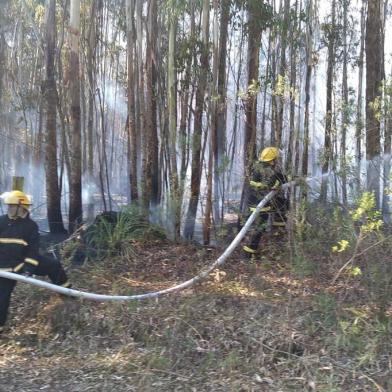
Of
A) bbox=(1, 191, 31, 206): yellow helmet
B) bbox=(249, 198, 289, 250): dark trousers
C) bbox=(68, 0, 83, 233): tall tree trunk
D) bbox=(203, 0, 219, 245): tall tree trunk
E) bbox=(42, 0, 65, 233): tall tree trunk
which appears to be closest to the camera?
bbox=(1, 191, 31, 206): yellow helmet

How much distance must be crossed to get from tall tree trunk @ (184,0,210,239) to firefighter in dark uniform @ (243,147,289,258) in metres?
3.10

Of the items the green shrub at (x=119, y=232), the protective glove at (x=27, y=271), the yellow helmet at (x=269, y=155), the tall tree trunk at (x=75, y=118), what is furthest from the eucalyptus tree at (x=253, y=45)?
the protective glove at (x=27, y=271)

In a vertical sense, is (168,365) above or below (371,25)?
below

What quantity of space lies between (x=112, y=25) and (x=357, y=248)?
19102mm

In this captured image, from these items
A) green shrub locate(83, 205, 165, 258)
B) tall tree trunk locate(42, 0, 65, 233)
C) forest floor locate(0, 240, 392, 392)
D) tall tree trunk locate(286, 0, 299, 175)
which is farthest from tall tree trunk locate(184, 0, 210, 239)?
forest floor locate(0, 240, 392, 392)

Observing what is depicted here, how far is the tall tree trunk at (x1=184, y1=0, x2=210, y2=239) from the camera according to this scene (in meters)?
10.8

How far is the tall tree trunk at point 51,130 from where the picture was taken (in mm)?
12812

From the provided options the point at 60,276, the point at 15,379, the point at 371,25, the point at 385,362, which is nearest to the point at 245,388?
the point at 385,362

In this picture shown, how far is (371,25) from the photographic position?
11664mm

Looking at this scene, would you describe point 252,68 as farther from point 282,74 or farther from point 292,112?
point 282,74

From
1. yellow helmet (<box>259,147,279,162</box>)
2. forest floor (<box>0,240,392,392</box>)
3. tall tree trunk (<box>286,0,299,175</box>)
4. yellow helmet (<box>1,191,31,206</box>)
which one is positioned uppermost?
tall tree trunk (<box>286,0,299,175</box>)

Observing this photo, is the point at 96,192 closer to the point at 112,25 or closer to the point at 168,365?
the point at 112,25

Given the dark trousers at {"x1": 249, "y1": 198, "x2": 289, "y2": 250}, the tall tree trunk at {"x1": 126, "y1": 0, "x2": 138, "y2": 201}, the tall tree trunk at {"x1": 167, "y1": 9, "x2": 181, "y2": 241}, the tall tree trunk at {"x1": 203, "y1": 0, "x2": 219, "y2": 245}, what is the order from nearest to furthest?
the dark trousers at {"x1": 249, "y1": 198, "x2": 289, "y2": 250} → the tall tree trunk at {"x1": 167, "y1": 9, "x2": 181, "y2": 241} → the tall tree trunk at {"x1": 203, "y1": 0, "x2": 219, "y2": 245} → the tall tree trunk at {"x1": 126, "y1": 0, "x2": 138, "y2": 201}

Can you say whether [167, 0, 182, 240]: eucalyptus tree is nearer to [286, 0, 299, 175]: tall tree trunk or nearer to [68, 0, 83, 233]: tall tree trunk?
[286, 0, 299, 175]: tall tree trunk
